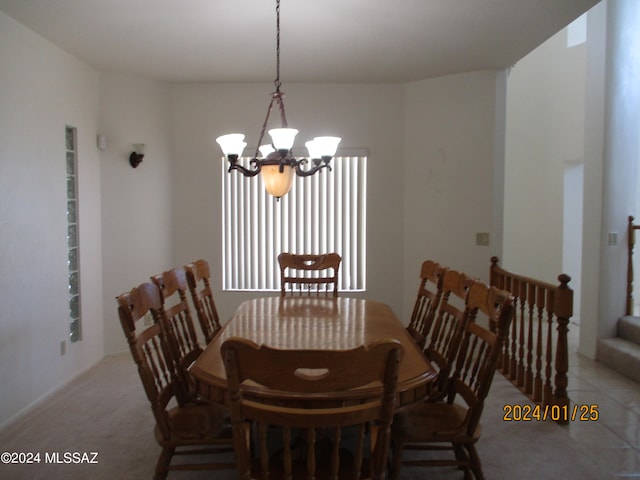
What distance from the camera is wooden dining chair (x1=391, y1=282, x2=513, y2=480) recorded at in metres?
1.79

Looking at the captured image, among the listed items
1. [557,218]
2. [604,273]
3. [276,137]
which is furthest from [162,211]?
[557,218]

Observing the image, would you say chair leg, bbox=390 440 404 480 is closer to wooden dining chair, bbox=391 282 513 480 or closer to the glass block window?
wooden dining chair, bbox=391 282 513 480

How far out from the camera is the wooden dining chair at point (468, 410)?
1793 mm

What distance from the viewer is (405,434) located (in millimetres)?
1929

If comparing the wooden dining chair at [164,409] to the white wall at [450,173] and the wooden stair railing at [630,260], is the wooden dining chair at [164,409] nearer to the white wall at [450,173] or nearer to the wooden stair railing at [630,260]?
the white wall at [450,173]

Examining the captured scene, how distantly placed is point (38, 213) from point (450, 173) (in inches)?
139

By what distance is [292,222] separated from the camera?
4684 millimetres

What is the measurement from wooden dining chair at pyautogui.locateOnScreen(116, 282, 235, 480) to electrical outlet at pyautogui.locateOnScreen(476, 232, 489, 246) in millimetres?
3076

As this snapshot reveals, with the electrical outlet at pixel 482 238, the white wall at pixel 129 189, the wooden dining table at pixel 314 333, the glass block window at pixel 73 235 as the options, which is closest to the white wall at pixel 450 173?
the electrical outlet at pixel 482 238

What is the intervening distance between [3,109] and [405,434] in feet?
10.1

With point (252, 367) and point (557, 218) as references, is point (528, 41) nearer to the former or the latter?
point (557, 218)

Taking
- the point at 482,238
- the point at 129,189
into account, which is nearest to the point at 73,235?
the point at 129,189
